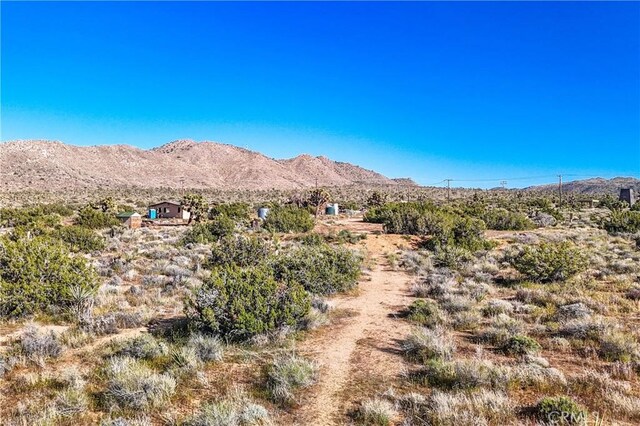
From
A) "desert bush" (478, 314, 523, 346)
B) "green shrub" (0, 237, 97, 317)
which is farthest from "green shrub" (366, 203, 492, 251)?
"green shrub" (0, 237, 97, 317)

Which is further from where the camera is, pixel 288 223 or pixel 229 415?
pixel 288 223

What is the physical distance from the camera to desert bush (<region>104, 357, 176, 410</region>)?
7008mm

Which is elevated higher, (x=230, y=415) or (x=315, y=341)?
(x=230, y=415)

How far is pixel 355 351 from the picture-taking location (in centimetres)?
947

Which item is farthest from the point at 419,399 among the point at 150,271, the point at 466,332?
the point at 150,271

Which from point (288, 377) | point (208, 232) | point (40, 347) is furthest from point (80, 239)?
point (288, 377)

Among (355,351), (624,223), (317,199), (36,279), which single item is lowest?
(355,351)

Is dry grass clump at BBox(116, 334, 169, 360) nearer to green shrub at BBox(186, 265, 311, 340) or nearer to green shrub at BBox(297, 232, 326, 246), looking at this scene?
green shrub at BBox(186, 265, 311, 340)

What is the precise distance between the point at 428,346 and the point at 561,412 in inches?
121

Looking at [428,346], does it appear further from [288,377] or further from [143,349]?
[143,349]

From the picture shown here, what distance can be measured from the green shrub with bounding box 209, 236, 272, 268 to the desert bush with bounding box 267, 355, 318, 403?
10.2m

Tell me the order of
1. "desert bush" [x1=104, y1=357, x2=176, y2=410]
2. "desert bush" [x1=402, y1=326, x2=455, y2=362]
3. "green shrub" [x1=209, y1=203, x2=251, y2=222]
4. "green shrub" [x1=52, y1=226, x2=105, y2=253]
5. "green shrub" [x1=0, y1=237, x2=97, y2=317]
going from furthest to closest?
"green shrub" [x1=209, y1=203, x2=251, y2=222], "green shrub" [x1=52, y1=226, x2=105, y2=253], "green shrub" [x1=0, y1=237, x2=97, y2=317], "desert bush" [x1=402, y1=326, x2=455, y2=362], "desert bush" [x1=104, y1=357, x2=176, y2=410]

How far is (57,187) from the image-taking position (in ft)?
336

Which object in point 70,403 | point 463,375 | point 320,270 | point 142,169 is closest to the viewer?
point 70,403
